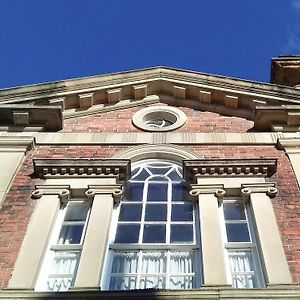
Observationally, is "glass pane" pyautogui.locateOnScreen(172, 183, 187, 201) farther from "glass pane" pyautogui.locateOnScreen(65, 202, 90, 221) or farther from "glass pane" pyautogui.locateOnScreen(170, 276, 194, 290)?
"glass pane" pyautogui.locateOnScreen(170, 276, 194, 290)

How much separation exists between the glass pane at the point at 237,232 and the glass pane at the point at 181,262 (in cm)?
80

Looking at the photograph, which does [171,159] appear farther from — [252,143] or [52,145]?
[52,145]

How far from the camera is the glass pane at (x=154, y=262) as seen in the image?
323 inches

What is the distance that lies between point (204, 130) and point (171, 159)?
1.32m

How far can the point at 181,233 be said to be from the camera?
9000 millimetres

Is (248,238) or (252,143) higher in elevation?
(252,143)

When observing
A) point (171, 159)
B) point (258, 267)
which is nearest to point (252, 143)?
point (171, 159)

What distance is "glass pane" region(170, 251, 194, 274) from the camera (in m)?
8.20

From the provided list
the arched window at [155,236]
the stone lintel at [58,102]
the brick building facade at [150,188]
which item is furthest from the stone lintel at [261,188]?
the stone lintel at [58,102]

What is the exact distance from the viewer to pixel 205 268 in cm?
782

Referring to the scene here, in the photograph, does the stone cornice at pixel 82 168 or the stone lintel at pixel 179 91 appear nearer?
the stone cornice at pixel 82 168

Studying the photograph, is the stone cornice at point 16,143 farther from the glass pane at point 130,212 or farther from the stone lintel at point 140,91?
the stone lintel at point 140,91

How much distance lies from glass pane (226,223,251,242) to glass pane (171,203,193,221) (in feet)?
2.29

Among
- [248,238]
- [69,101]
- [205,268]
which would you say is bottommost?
[205,268]
